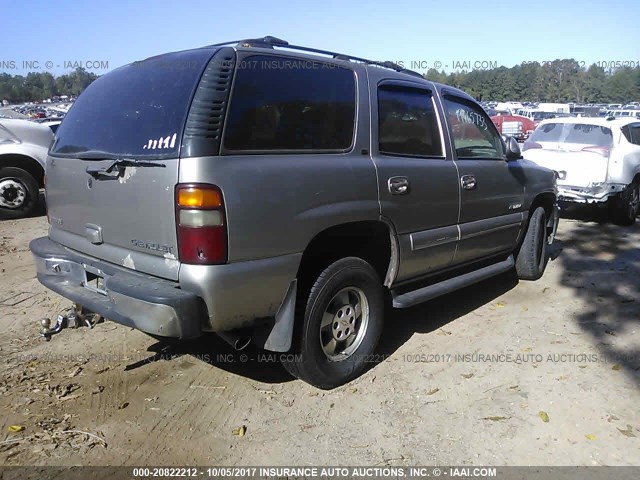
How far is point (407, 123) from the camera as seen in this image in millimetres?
3928

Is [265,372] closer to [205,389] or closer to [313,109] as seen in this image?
[205,389]

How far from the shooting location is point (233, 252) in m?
2.73

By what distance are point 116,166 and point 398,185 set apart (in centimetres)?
178

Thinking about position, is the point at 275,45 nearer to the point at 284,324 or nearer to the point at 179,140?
the point at 179,140

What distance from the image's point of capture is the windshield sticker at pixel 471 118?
4551 millimetres

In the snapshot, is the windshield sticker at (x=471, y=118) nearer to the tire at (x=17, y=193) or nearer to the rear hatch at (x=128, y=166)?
the rear hatch at (x=128, y=166)

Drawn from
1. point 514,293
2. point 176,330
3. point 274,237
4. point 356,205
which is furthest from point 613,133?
point 176,330

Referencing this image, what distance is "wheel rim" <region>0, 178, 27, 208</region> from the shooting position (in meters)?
8.37

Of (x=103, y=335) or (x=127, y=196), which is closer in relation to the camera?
(x=127, y=196)

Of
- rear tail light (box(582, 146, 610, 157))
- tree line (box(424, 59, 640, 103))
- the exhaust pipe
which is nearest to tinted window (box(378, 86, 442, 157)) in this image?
the exhaust pipe

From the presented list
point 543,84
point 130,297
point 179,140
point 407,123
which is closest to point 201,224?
point 179,140

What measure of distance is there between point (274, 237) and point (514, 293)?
349 cm

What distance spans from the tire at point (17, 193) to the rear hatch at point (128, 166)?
5.60 metres

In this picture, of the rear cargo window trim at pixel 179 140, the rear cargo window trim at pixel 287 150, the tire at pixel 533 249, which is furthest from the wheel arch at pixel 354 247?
the tire at pixel 533 249
